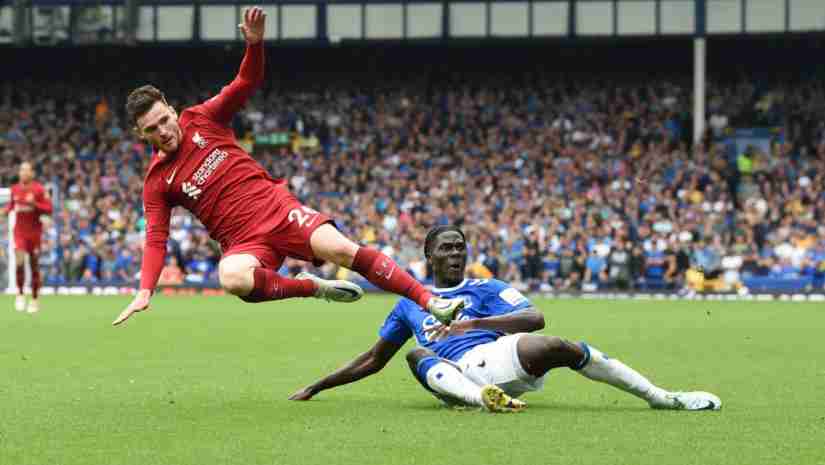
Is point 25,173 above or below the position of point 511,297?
above

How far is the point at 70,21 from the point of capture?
139 feet

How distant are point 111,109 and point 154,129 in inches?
1460

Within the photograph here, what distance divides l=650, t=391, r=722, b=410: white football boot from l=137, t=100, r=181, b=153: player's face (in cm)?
369

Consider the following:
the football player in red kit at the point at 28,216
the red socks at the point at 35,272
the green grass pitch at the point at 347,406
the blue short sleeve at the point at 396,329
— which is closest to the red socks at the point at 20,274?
the football player in red kit at the point at 28,216

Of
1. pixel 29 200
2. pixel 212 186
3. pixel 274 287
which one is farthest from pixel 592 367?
pixel 29 200

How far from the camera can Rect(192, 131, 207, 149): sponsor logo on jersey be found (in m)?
10.1

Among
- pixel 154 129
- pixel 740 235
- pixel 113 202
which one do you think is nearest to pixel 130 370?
pixel 154 129

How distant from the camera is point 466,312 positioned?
972 cm

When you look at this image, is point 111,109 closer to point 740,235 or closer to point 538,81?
point 538,81

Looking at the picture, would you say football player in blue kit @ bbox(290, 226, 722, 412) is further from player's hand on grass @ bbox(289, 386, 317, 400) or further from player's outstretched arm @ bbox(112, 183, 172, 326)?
player's outstretched arm @ bbox(112, 183, 172, 326)

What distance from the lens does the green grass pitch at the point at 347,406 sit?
7523 millimetres

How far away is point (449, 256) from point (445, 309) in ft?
2.12

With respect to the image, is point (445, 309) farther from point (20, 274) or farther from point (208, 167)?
point (20, 274)

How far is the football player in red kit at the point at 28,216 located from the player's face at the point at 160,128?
13.2m
